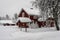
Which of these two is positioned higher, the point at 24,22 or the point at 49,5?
the point at 49,5

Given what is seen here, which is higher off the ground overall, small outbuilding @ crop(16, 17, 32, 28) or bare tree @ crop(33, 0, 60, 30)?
bare tree @ crop(33, 0, 60, 30)

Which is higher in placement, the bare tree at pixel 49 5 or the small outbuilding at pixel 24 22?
the bare tree at pixel 49 5

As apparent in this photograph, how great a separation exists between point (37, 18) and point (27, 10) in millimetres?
5084

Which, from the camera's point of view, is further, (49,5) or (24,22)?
(24,22)

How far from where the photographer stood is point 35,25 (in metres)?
55.5

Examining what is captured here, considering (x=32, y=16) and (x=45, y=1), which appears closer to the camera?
(x=45, y=1)

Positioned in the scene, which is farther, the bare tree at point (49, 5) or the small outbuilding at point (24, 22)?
the small outbuilding at point (24, 22)

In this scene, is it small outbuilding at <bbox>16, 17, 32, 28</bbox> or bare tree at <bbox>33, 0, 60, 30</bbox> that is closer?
bare tree at <bbox>33, 0, 60, 30</bbox>

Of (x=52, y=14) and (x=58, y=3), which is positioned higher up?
(x=58, y=3)

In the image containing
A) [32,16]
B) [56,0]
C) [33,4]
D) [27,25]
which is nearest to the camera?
[56,0]

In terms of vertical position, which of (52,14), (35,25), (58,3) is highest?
(58,3)

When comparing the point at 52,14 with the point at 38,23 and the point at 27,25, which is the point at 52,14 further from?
the point at 38,23

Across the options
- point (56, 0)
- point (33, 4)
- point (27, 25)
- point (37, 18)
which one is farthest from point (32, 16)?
point (56, 0)

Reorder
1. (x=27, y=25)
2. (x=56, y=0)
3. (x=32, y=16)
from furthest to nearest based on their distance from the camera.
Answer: (x=32, y=16) < (x=27, y=25) < (x=56, y=0)
